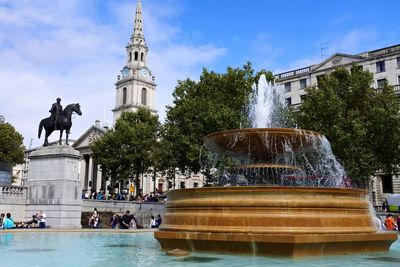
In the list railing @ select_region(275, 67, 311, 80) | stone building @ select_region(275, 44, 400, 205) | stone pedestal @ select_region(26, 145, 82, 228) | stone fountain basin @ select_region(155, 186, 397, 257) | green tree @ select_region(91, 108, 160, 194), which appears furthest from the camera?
railing @ select_region(275, 67, 311, 80)

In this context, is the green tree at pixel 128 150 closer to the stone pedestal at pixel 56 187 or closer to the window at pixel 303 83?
the window at pixel 303 83

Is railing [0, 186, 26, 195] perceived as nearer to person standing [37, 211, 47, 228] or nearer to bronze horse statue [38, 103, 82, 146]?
person standing [37, 211, 47, 228]

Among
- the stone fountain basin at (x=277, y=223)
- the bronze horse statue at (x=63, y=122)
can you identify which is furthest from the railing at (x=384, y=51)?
the stone fountain basin at (x=277, y=223)

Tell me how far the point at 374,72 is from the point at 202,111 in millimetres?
24296

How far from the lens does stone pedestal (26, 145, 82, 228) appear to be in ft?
80.3

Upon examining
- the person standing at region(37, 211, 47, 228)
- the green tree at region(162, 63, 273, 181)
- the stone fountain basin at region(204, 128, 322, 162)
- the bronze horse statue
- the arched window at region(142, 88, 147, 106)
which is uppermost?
the arched window at region(142, 88, 147, 106)

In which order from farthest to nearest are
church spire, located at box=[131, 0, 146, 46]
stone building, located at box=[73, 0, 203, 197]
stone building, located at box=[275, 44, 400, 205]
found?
church spire, located at box=[131, 0, 146, 46] → stone building, located at box=[73, 0, 203, 197] → stone building, located at box=[275, 44, 400, 205]

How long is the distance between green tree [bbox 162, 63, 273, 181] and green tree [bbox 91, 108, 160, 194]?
12499 mm

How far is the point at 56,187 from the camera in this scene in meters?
24.7

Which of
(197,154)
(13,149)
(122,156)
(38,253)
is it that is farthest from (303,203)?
(13,149)

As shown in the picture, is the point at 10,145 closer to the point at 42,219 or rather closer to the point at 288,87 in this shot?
the point at 288,87

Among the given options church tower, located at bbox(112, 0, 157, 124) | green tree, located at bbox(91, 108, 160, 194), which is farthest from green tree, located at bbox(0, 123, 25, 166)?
church tower, located at bbox(112, 0, 157, 124)

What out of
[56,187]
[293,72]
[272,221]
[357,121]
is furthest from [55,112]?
[293,72]

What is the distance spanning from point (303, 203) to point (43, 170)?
1903 cm
